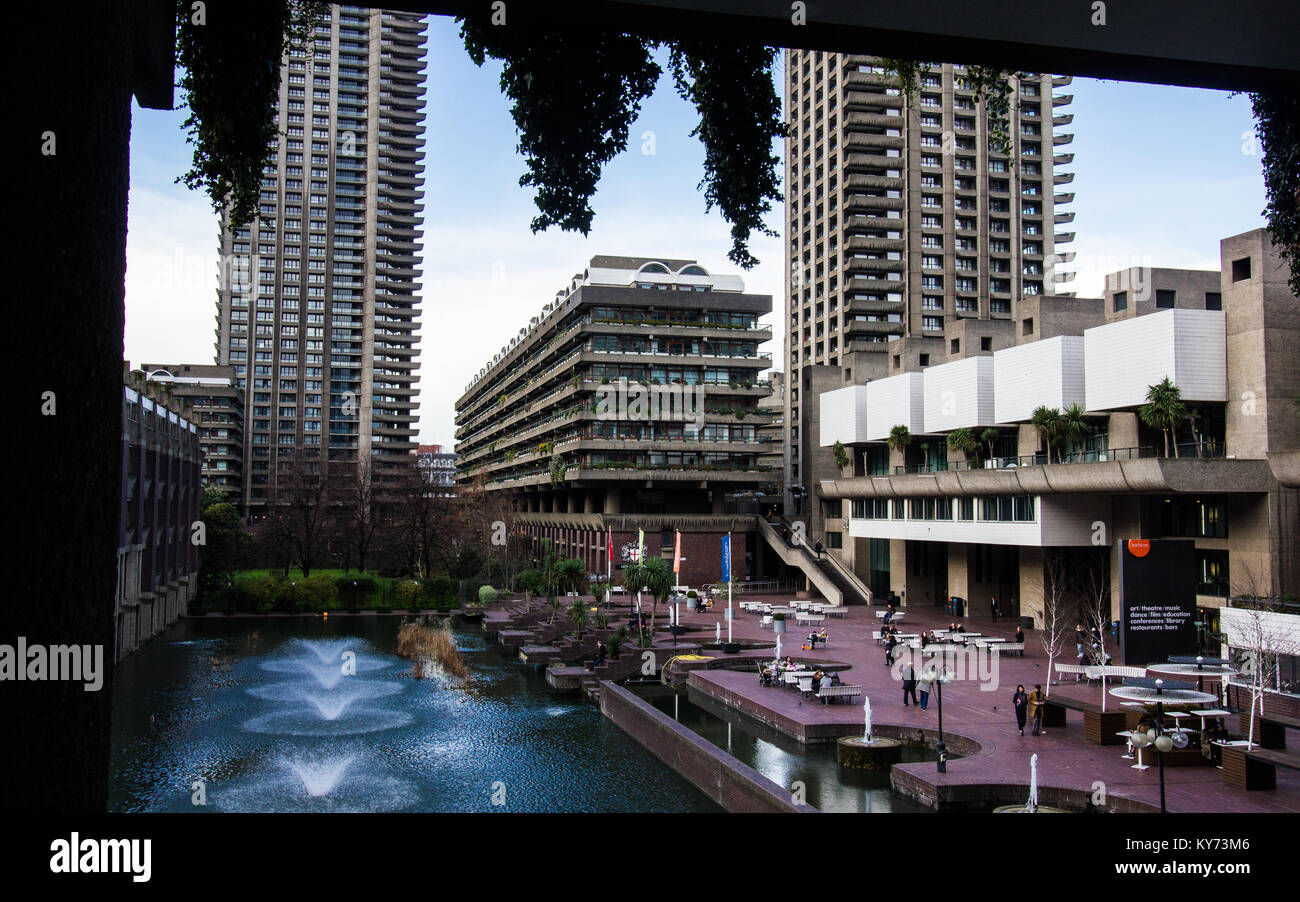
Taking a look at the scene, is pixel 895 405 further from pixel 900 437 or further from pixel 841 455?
pixel 841 455

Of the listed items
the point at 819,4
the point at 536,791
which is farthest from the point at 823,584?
the point at 819,4

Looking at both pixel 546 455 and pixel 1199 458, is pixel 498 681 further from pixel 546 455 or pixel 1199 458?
pixel 546 455

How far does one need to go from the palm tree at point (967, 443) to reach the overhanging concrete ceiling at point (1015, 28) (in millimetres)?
41837

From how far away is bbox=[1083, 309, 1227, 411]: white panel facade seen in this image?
35.7m

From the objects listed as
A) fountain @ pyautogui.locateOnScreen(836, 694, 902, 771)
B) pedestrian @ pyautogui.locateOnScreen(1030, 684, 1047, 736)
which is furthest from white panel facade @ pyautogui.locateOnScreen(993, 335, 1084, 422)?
fountain @ pyautogui.locateOnScreen(836, 694, 902, 771)

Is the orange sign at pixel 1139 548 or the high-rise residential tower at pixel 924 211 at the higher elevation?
the high-rise residential tower at pixel 924 211

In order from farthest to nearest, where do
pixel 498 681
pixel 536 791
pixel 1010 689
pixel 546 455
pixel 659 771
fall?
pixel 546 455
pixel 498 681
pixel 1010 689
pixel 659 771
pixel 536 791

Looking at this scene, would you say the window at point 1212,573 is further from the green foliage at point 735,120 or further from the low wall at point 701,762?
the green foliage at point 735,120

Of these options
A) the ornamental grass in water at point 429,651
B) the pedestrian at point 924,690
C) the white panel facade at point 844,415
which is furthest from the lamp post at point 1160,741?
the white panel facade at point 844,415

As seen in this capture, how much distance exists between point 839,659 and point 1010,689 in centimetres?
738

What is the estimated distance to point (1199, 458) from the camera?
1356 inches

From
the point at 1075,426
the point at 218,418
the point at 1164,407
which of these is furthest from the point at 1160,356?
the point at 218,418

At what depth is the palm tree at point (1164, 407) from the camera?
1409 inches

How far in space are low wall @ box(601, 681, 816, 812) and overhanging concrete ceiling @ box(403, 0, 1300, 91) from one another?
33.6ft
